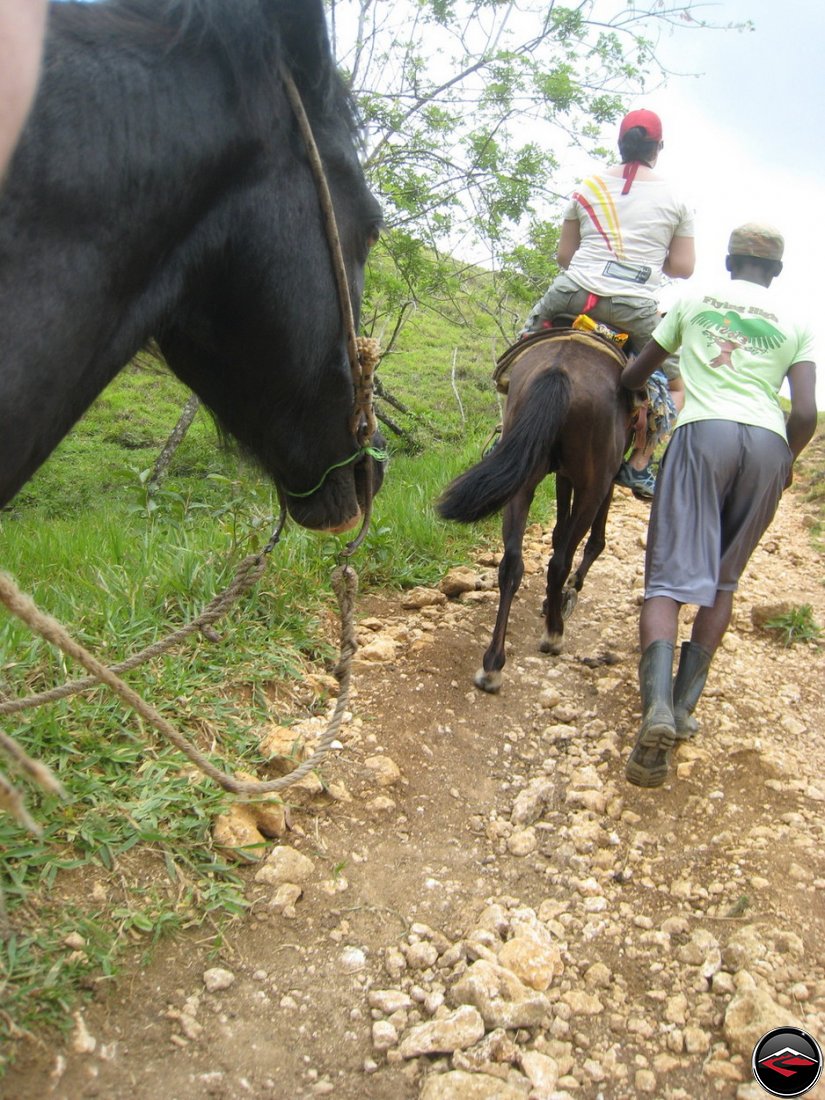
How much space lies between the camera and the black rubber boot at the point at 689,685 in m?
3.38

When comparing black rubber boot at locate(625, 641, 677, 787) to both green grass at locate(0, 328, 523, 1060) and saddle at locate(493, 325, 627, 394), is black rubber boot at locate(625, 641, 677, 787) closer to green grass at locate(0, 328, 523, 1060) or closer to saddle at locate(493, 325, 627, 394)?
green grass at locate(0, 328, 523, 1060)

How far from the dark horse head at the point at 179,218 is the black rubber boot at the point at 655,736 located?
1849mm

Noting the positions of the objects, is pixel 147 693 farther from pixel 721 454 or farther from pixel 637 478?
pixel 637 478

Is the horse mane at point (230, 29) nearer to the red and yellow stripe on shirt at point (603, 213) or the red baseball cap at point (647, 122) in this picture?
the red and yellow stripe on shirt at point (603, 213)

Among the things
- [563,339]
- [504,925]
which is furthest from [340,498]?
[563,339]

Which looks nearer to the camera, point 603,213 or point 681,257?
point 603,213

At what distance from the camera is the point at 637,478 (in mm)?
5070

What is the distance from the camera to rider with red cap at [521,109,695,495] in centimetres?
455

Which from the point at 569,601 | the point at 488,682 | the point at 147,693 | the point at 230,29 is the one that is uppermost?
the point at 230,29

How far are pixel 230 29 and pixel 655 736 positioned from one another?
257 cm

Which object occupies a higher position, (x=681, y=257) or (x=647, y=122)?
(x=647, y=122)

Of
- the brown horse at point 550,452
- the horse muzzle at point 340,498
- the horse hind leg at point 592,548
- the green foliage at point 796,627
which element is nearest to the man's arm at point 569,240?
the brown horse at point 550,452

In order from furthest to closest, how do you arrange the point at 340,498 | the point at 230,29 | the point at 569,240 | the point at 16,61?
the point at 569,240
the point at 340,498
the point at 230,29
the point at 16,61

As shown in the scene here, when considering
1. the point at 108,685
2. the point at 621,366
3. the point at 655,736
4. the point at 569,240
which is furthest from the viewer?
the point at 569,240
